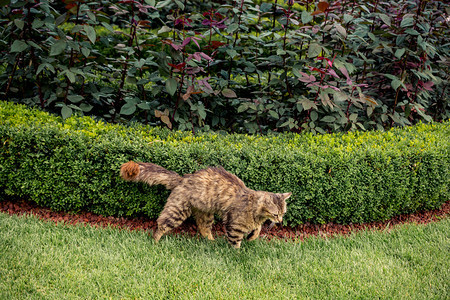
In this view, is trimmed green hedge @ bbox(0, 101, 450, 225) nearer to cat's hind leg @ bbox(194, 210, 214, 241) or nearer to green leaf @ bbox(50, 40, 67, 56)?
cat's hind leg @ bbox(194, 210, 214, 241)

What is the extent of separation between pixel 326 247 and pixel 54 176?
3133 mm

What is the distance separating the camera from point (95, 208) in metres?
4.61

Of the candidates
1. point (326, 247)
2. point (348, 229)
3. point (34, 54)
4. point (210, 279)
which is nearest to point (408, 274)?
point (326, 247)

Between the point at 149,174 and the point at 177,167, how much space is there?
0.45m

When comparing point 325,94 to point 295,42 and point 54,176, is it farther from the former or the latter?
point 54,176

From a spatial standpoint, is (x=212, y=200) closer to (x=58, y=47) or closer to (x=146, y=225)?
(x=146, y=225)

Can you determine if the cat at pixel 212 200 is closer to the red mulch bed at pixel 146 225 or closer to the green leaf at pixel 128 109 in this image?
the red mulch bed at pixel 146 225

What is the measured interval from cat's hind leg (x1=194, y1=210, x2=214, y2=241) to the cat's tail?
45 centimetres

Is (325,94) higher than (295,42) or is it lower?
lower

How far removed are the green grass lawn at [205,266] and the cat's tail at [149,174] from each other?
0.62 m

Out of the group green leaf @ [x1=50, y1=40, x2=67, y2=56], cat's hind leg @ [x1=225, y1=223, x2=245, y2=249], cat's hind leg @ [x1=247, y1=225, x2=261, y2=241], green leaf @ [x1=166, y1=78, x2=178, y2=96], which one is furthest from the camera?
green leaf @ [x1=166, y1=78, x2=178, y2=96]

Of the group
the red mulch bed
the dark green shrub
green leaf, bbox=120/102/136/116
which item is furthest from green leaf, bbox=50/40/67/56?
the red mulch bed

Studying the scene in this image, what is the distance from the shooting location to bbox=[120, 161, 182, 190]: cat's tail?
13.0ft

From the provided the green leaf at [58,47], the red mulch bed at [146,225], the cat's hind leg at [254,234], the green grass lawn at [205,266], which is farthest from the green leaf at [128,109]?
the cat's hind leg at [254,234]
